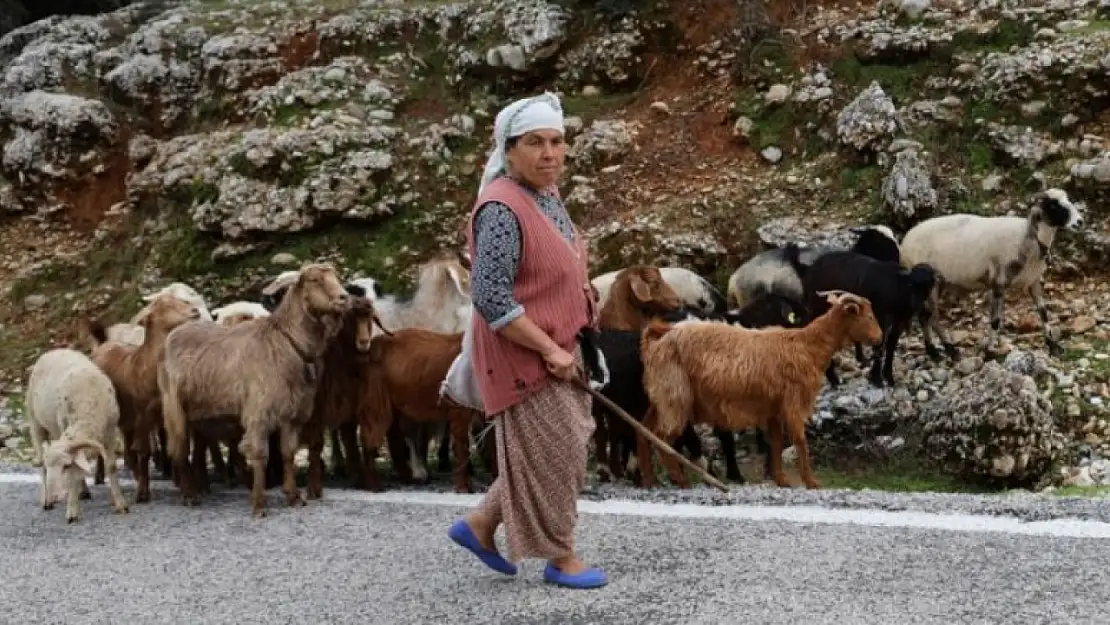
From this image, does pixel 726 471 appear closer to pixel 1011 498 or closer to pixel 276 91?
pixel 1011 498

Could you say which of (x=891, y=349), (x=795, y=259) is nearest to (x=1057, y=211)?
(x=891, y=349)

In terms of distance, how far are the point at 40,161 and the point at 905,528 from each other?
1666cm

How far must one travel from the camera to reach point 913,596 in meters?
4.79

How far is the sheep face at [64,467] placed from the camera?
25.4ft

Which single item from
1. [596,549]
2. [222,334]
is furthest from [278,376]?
[596,549]

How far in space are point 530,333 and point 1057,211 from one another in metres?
8.17

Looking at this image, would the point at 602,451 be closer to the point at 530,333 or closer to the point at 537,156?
the point at 530,333

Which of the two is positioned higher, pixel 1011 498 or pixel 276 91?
pixel 276 91

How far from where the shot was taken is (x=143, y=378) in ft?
28.7

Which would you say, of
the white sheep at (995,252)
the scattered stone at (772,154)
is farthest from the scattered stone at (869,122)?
the white sheep at (995,252)

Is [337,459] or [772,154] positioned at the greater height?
[772,154]

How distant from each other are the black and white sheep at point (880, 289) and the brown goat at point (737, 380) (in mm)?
2533

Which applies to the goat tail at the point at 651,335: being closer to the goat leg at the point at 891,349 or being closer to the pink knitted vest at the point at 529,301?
the goat leg at the point at 891,349

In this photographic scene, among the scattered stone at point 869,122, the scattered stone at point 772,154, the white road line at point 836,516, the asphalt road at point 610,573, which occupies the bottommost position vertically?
the asphalt road at point 610,573
